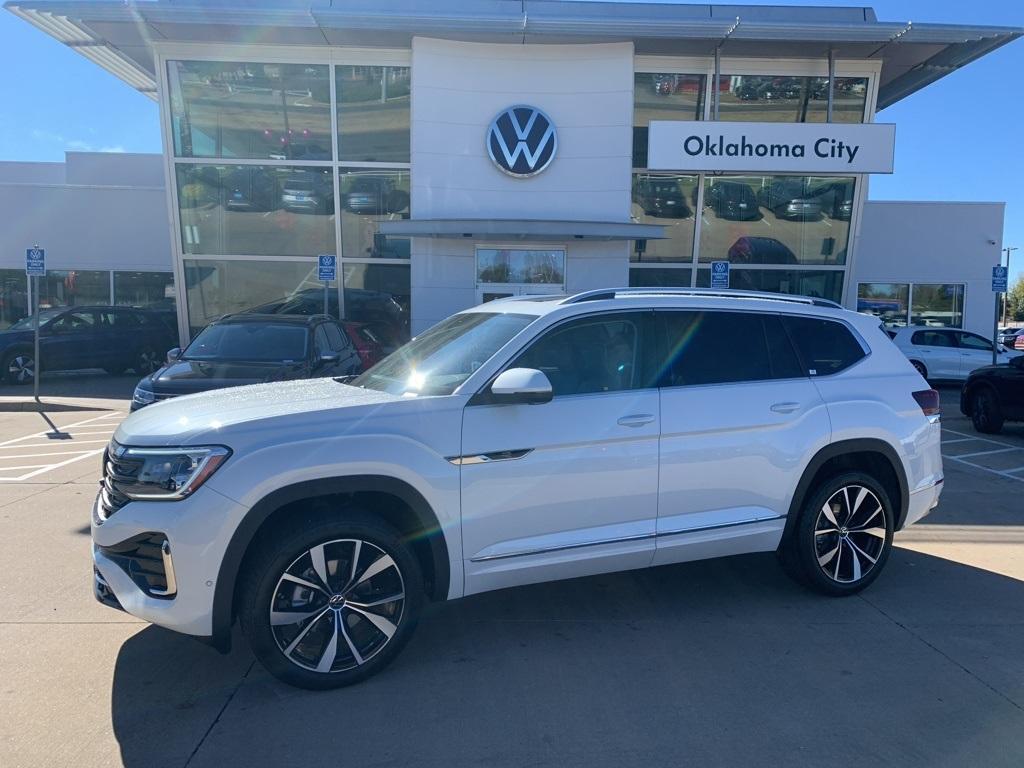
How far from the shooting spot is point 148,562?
134 inches

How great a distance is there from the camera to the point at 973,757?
121 inches

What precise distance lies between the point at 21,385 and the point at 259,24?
29.3 feet

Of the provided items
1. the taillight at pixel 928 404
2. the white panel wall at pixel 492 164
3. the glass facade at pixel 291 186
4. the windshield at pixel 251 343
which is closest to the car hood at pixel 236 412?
the taillight at pixel 928 404

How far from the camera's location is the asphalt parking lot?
10.2 feet

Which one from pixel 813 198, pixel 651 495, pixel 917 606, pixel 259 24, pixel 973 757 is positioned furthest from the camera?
pixel 813 198

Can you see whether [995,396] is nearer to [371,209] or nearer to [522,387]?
[522,387]

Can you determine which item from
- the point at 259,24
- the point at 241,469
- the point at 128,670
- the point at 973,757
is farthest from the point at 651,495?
the point at 259,24

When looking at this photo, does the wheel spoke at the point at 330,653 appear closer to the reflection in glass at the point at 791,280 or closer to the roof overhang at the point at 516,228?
the roof overhang at the point at 516,228

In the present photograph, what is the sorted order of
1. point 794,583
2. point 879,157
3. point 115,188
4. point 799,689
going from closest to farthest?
point 799,689 < point 794,583 < point 879,157 < point 115,188

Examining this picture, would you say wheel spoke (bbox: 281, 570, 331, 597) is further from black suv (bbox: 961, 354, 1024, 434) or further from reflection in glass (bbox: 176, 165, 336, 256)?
reflection in glass (bbox: 176, 165, 336, 256)

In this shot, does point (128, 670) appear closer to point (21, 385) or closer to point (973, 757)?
point (973, 757)

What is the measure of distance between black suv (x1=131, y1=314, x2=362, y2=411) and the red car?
586 mm

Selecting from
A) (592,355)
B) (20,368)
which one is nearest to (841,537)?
(592,355)

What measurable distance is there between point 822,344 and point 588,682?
2564mm
